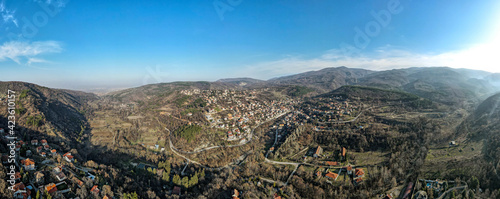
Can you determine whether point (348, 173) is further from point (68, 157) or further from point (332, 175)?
point (68, 157)

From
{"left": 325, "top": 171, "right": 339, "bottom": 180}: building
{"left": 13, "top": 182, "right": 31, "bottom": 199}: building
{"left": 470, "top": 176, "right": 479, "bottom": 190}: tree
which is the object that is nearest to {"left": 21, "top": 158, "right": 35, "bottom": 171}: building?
{"left": 13, "top": 182, "right": 31, "bottom": 199}: building

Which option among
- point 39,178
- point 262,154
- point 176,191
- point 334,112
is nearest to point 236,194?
point 176,191

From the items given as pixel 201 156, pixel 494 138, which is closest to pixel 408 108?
pixel 494 138

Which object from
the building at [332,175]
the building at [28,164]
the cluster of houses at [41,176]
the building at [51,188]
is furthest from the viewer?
the building at [332,175]

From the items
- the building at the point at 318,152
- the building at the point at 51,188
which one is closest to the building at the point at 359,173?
the building at the point at 318,152

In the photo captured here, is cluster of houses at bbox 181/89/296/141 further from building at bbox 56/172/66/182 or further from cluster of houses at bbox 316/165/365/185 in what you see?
building at bbox 56/172/66/182

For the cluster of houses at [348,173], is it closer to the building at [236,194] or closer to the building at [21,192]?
the building at [236,194]

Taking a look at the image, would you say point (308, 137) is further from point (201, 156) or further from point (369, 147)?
point (201, 156)

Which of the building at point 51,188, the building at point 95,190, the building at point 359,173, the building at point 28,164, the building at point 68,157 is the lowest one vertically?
the building at point 359,173

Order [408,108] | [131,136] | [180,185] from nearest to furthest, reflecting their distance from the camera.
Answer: [180,185] < [131,136] < [408,108]
